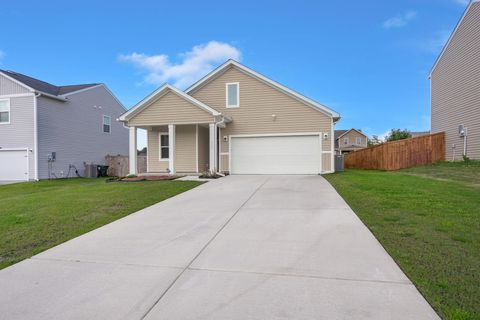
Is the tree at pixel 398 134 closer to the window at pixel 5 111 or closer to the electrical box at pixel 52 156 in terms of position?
the electrical box at pixel 52 156

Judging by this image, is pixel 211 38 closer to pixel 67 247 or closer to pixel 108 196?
pixel 108 196

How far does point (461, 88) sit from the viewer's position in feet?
53.2

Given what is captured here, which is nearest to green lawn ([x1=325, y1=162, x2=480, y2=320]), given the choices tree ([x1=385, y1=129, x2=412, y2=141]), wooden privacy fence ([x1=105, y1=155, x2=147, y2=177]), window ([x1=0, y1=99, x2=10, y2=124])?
wooden privacy fence ([x1=105, y1=155, x2=147, y2=177])

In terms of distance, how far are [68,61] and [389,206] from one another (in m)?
19.9

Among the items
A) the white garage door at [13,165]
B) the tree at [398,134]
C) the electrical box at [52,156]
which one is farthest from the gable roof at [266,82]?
the tree at [398,134]

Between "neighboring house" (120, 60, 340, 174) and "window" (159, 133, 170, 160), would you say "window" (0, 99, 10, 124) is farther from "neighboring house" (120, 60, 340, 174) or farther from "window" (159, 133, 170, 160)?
"window" (159, 133, 170, 160)

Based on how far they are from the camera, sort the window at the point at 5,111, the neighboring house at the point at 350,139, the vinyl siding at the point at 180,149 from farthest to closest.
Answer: the neighboring house at the point at 350,139
the window at the point at 5,111
the vinyl siding at the point at 180,149

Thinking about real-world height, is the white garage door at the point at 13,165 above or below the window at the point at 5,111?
below

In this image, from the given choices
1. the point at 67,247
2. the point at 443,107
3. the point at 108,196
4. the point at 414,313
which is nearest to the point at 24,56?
the point at 108,196

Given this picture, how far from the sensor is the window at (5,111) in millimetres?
16984

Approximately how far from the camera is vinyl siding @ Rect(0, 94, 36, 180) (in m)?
16.6

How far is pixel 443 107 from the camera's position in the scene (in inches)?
721

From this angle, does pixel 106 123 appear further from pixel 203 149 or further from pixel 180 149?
pixel 203 149

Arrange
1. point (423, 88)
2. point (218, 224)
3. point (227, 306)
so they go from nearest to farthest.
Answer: point (227, 306) < point (218, 224) < point (423, 88)
